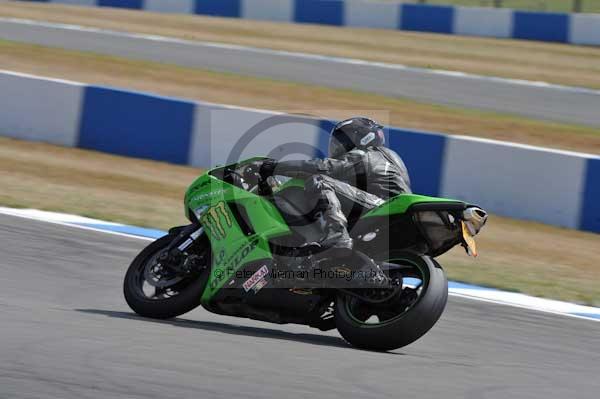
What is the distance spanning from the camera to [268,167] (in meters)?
6.49

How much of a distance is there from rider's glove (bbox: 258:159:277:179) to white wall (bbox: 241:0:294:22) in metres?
22.2

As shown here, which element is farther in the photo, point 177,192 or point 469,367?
point 177,192

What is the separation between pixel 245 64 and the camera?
2122 cm

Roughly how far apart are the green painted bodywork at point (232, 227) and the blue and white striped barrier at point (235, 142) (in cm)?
227

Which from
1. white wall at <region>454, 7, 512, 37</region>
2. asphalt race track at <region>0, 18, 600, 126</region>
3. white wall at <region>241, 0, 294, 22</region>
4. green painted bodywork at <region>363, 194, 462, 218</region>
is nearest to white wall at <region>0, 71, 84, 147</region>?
asphalt race track at <region>0, 18, 600, 126</region>

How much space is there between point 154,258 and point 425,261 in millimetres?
1738

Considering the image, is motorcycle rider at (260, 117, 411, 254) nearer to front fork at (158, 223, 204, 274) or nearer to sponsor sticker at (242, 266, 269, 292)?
sponsor sticker at (242, 266, 269, 292)

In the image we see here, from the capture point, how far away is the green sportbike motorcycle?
5.99 metres

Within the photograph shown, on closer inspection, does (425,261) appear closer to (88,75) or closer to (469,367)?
(469,367)

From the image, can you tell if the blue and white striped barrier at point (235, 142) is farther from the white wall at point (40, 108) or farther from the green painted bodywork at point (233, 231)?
the green painted bodywork at point (233, 231)

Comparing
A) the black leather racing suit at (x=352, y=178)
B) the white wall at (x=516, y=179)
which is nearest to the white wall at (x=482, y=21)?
the white wall at (x=516, y=179)

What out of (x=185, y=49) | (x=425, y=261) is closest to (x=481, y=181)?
(x=425, y=261)

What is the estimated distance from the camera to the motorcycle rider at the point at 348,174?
245 inches

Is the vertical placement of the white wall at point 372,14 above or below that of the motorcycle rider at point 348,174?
below
